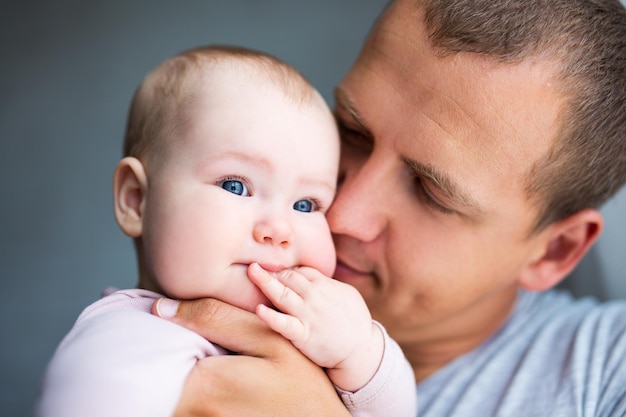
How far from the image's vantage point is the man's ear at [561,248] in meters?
1.77

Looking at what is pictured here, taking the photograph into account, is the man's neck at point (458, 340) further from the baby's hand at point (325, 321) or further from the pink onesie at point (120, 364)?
the pink onesie at point (120, 364)

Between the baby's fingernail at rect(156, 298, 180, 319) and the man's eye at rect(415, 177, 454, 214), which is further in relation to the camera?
the man's eye at rect(415, 177, 454, 214)

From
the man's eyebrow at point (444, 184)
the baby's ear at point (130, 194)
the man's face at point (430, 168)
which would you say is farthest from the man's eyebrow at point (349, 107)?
the baby's ear at point (130, 194)

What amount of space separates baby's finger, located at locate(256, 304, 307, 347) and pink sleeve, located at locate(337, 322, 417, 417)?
18cm

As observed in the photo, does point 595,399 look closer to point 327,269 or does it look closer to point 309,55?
point 327,269

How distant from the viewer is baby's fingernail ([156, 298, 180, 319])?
1263 millimetres

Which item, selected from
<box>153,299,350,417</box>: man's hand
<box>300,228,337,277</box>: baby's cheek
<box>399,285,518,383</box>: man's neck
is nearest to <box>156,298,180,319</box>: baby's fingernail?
<box>153,299,350,417</box>: man's hand

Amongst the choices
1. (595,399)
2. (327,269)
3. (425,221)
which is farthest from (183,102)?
(595,399)

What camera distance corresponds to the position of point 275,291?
1.25 m

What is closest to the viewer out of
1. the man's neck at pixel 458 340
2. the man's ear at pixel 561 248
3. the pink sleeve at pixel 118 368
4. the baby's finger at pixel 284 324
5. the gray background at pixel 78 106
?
the pink sleeve at pixel 118 368

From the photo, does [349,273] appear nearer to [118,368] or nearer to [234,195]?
[234,195]

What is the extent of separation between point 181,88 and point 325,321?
537 millimetres

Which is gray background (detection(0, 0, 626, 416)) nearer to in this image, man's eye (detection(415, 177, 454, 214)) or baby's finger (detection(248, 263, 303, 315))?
man's eye (detection(415, 177, 454, 214))

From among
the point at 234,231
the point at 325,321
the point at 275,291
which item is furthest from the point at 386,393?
the point at 234,231
